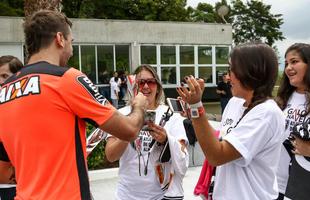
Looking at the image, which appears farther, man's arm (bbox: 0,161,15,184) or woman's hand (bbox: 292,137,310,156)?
woman's hand (bbox: 292,137,310,156)

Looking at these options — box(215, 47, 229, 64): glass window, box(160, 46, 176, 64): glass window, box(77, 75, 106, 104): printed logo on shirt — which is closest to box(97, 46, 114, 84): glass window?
box(160, 46, 176, 64): glass window

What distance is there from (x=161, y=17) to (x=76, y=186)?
107ft

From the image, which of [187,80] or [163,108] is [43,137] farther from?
[163,108]

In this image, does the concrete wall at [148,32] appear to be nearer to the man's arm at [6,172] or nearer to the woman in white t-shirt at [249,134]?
the man's arm at [6,172]

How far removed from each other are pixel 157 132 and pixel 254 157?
3.14 feet

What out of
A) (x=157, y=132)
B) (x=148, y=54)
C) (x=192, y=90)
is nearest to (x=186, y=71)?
(x=148, y=54)

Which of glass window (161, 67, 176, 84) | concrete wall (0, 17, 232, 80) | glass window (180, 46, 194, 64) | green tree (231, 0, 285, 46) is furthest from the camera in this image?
green tree (231, 0, 285, 46)

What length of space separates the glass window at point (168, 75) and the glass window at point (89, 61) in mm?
4075

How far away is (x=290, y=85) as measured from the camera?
3.75m

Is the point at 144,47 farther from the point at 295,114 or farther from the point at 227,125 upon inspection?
the point at 227,125

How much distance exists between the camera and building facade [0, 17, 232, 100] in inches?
840

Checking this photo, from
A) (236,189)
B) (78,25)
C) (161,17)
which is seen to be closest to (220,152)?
(236,189)

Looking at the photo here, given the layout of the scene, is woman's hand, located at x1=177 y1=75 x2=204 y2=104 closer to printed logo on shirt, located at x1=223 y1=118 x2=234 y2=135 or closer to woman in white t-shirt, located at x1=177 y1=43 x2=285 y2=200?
woman in white t-shirt, located at x1=177 y1=43 x2=285 y2=200

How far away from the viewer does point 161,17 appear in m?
33.9
